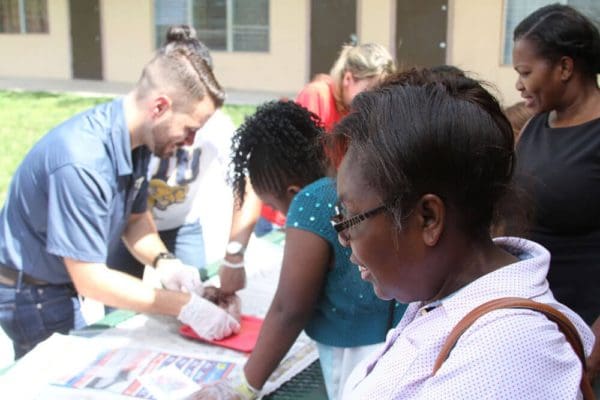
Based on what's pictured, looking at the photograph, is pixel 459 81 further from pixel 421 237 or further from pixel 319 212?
pixel 319 212

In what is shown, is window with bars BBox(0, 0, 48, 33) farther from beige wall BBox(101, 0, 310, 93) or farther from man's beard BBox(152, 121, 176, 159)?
man's beard BBox(152, 121, 176, 159)

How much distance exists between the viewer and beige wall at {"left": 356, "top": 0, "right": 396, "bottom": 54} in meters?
10.9

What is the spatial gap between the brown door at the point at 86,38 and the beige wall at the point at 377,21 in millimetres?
5068

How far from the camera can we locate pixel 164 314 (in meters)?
2.29

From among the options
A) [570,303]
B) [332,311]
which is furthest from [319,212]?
[570,303]

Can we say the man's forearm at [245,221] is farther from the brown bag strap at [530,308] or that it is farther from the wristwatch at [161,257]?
the brown bag strap at [530,308]

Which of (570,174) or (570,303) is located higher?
(570,174)

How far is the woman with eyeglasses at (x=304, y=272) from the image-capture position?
4.96ft

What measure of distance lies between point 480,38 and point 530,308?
990cm

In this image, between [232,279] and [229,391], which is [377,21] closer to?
[232,279]

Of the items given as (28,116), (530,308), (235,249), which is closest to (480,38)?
(28,116)

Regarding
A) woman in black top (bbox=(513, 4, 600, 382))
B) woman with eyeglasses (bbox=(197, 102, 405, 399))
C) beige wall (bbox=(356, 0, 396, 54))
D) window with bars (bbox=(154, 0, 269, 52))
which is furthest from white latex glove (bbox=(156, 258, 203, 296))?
window with bars (bbox=(154, 0, 269, 52))

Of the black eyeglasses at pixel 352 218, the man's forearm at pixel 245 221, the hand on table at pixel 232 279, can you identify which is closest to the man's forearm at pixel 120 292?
the hand on table at pixel 232 279

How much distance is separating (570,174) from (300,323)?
85cm
